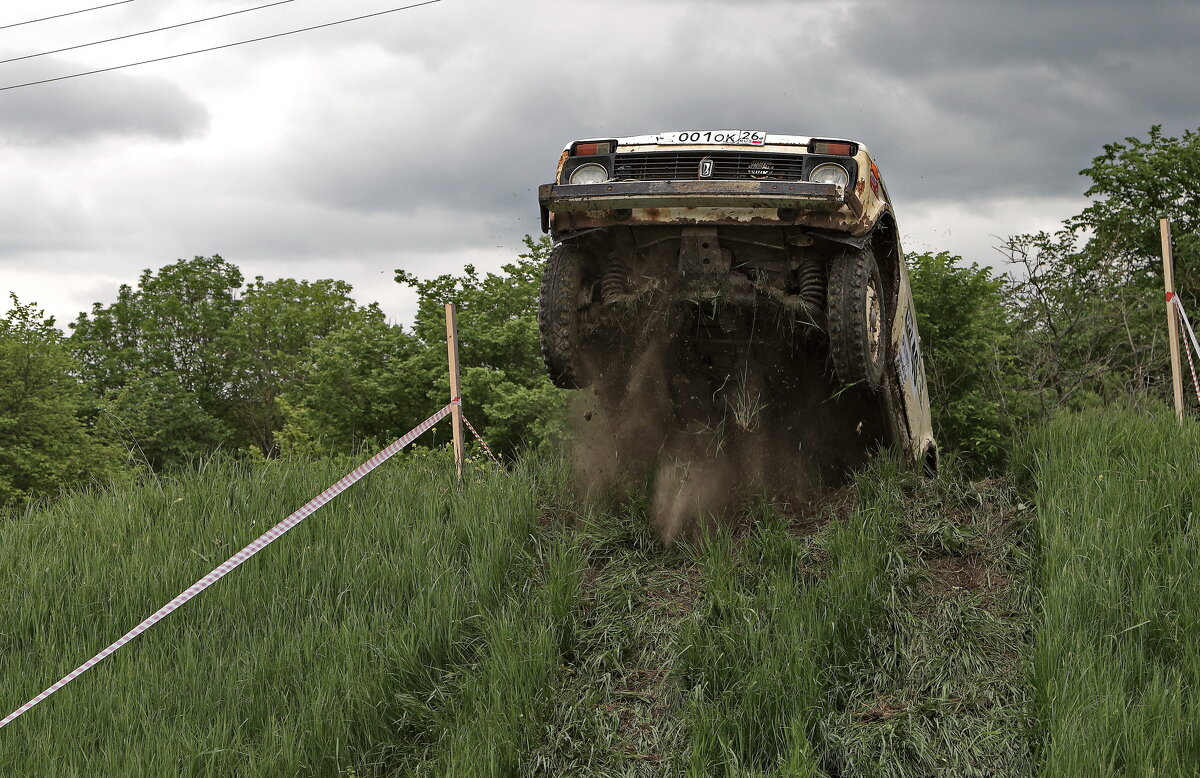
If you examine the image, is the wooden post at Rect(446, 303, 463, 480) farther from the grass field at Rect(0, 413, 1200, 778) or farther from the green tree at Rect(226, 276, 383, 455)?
Answer: the green tree at Rect(226, 276, 383, 455)

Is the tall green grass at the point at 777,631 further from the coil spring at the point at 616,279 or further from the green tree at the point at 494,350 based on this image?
the green tree at the point at 494,350

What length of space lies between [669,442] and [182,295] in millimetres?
41727

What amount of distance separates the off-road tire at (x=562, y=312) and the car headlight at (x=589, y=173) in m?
0.43

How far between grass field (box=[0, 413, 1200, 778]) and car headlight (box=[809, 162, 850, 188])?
7.27ft

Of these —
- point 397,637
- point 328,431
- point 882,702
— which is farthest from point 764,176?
point 328,431

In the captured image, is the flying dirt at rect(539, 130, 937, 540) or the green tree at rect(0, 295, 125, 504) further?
the green tree at rect(0, 295, 125, 504)

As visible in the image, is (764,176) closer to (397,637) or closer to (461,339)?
(397,637)

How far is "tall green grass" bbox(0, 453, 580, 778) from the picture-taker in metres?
5.86

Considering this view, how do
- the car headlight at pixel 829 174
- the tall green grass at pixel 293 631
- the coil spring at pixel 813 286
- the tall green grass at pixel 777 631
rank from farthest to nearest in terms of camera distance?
1. the coil spring at pixel 813 286
2. the car headlight at pixel 829 174
3. the tall green grass at pixel 293 631
4. the tall green grass at pixel 777 631

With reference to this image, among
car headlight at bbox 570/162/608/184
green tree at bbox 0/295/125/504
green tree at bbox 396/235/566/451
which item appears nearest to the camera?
car headlight at bbox 570/162/608/184

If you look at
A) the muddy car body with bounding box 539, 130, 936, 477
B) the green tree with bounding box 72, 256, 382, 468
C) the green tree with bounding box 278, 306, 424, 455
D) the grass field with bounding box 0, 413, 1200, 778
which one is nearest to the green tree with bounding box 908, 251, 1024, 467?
the green tree with bounding box 278, 306, 424, 455

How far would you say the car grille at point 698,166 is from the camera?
6.54 meters

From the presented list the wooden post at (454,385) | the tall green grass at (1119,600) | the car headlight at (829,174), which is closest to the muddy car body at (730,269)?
the car headlight at (829,174)

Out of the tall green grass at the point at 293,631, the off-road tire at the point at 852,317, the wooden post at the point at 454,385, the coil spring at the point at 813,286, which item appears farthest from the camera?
the wooden post at the point at 454,385
